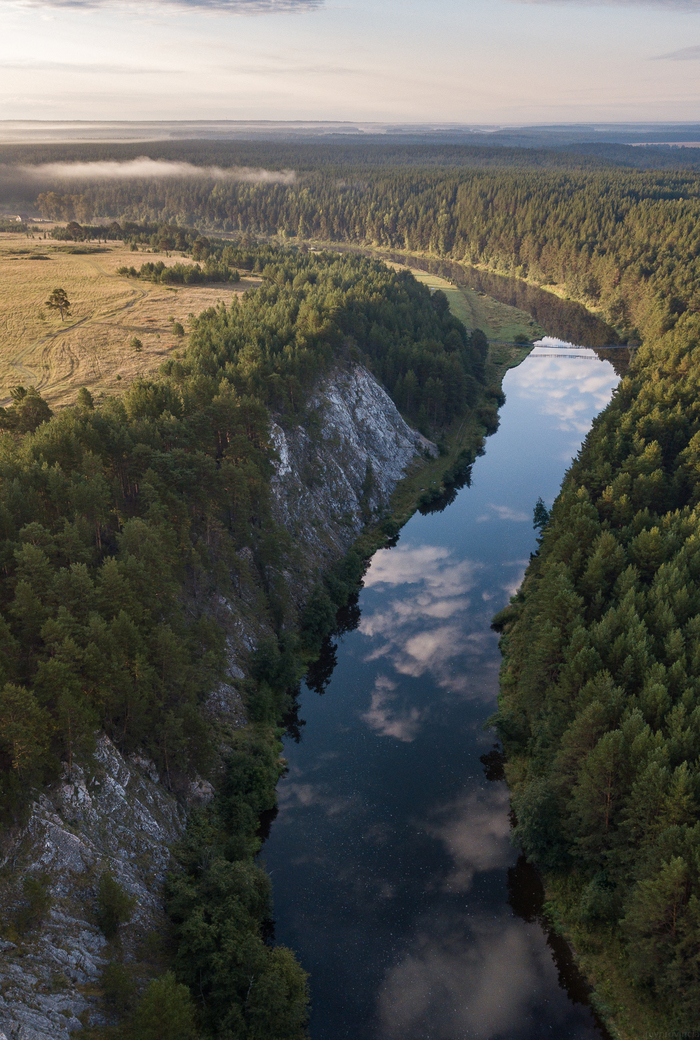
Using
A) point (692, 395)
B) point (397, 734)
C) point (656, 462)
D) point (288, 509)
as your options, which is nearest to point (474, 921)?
point (397, 734)

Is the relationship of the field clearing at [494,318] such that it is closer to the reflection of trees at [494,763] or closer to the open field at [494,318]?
the open field at [494,318]

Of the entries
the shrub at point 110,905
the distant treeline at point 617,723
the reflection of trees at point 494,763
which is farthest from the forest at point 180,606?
the distant treeline at point 617,723

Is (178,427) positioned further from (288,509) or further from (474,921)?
(474,921)

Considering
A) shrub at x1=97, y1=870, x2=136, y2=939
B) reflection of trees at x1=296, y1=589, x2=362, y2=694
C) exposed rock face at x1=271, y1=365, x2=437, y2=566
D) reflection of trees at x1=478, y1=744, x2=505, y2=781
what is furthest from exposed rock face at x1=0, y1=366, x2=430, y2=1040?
reflection of trees at x1=478, y1=744, x2=505, y2=781

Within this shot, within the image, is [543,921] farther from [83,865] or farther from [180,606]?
[180,606]

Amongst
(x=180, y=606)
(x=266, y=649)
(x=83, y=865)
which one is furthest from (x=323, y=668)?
(x=83, y=865)

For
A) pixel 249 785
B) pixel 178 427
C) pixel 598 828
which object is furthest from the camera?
pixel 178 427

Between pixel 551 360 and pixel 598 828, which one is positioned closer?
pixel 598 828

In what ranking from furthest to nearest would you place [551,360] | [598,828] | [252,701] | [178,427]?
1. [551,360]
2. [178,427]
3. [252,701]
4. [598,828]
